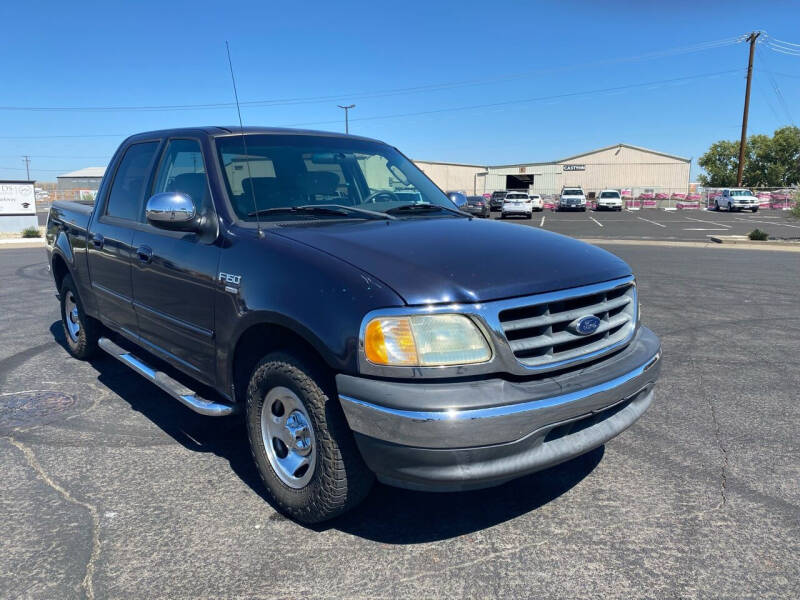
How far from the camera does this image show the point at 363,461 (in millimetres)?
2625

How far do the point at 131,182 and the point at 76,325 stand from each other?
75.2 inches

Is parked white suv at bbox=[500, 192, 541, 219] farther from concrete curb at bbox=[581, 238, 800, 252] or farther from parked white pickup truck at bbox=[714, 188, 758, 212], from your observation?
parked white pickup truck at bbox=[714, 188, 758, 212]

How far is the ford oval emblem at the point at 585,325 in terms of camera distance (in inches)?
105

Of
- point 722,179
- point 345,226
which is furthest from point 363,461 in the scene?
point 722,179

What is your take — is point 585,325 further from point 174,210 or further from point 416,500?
point 174,210

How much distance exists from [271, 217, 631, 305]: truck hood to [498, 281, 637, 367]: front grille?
0.08 metres

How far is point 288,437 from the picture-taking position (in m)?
2.89

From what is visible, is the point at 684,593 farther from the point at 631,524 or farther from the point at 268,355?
the point at 268,355

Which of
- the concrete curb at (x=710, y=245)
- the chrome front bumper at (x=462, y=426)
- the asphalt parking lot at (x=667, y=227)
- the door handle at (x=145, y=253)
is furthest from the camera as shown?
the asphalt parking lot at (x=667, y=227)

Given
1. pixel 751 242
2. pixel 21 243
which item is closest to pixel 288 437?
pixel 751 242

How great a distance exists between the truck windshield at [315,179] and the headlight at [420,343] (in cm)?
120

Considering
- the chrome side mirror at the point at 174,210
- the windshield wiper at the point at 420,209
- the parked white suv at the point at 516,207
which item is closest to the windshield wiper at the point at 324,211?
the windshield wiper at the point at 420,209

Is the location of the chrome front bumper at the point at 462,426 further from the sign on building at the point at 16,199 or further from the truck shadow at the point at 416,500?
the sign on building at the point at 16,199

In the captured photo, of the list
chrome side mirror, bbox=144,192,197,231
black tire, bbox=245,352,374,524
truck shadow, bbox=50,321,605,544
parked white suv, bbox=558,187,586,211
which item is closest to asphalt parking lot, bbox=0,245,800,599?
truck shadow, bbox=50,321,605,544
